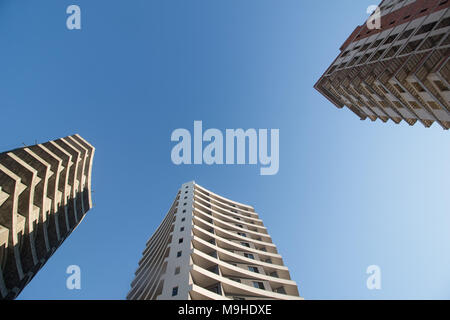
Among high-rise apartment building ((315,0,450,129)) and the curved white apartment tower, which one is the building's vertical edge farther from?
high-rise apartment building ((315,0,450,129))

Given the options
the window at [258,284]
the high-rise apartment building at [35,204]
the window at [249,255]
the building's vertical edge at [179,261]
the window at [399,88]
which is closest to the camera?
the building's vertical edge at [179,261]

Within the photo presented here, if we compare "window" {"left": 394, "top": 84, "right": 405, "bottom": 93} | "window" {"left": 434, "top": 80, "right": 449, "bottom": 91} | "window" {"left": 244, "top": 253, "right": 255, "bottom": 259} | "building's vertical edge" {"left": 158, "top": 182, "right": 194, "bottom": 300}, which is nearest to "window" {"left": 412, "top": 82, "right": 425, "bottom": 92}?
"window" {"left": 394, "top": 84, "right": 405, "bottom": 93}

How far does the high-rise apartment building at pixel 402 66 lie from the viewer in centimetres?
1530

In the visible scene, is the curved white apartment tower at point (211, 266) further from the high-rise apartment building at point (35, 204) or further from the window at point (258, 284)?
the high-rise apartment building at point (35, 204)

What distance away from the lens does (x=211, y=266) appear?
18.7 m

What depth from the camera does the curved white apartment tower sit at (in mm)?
15469

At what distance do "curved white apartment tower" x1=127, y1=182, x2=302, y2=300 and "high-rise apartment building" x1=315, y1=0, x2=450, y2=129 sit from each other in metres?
19.8

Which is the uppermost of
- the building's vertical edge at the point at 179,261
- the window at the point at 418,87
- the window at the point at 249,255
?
the window at the point at 418,87

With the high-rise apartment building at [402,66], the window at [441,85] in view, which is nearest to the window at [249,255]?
the high-rise apartment building at [402,66]

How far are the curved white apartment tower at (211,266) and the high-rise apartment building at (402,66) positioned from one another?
19815 millimetres
